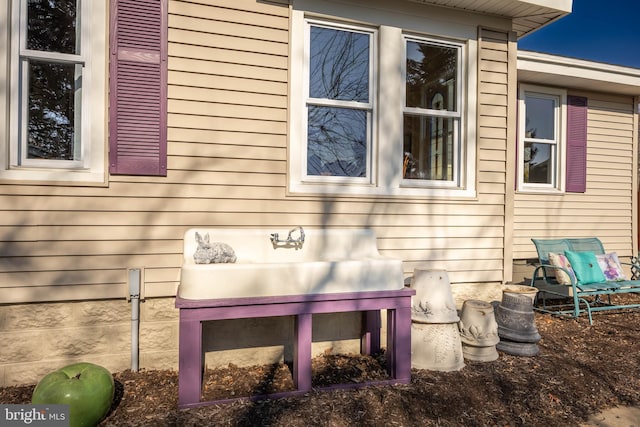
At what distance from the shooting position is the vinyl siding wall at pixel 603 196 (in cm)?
555

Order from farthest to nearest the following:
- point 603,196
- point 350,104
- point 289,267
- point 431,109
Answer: point 603,196
point 431,109
point 350,104
point 289,267

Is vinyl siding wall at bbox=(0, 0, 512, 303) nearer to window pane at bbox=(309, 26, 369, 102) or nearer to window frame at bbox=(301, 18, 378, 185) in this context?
window frame at bbox=(301, 18, 378, 185)

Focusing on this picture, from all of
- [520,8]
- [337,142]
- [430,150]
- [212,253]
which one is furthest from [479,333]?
[520,8]

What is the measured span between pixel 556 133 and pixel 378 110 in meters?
3.66

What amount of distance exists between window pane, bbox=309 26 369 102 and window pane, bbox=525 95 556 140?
10.8ft

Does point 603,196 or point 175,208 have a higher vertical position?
point 603,196

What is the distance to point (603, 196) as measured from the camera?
5.92 m

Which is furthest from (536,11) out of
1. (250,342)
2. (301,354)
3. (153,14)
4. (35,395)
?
(35,395)

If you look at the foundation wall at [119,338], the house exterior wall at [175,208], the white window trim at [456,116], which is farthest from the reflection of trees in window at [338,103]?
the foundation wall at [119,338]

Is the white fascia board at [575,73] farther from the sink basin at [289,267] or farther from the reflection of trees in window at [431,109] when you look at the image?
the sink basin at [289,267]

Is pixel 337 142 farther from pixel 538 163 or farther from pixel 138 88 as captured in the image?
pixel 538 163

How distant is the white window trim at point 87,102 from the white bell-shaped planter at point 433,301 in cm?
250

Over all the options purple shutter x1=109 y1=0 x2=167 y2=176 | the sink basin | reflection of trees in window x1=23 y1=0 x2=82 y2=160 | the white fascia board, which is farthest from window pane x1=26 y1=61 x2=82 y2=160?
the white fascia board

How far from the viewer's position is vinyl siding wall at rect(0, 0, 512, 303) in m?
2.74
